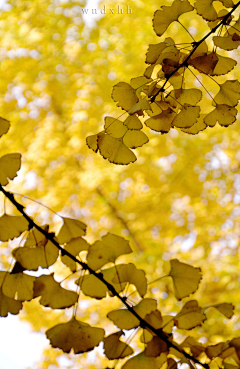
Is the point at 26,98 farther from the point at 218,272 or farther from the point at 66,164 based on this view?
the point at 218,272

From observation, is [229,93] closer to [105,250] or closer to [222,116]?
[222,116]

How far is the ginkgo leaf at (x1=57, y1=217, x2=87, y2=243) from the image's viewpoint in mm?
327

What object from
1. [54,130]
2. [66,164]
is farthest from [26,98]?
[66,164]

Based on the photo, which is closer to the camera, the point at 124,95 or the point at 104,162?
the point at 124,95

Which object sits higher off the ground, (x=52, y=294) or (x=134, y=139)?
(x=134, y=139)

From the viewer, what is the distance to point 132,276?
1.05 ft

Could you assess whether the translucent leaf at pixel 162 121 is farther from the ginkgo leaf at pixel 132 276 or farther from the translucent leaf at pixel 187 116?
the ginkgo leaf at pixel 132 276

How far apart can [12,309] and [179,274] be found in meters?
0.17

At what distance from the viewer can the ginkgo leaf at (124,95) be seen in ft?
0.94

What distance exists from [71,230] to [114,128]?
115 mm

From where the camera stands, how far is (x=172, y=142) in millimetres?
1141

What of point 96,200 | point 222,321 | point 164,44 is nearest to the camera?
point 164,44

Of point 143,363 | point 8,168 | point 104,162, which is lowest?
point 104,162

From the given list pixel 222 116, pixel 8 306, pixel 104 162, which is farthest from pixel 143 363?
pixel 104 162
